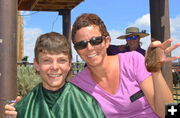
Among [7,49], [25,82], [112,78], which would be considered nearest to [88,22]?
[112,78]

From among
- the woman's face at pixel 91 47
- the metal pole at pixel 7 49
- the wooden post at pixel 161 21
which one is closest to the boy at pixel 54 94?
the woman's face at pixel 91 47

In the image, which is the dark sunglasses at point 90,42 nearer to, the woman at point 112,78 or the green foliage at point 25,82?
the woman at point 112,78

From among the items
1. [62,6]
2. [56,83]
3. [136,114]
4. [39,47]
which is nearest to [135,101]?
[136,114]

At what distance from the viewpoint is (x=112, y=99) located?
2520 mm

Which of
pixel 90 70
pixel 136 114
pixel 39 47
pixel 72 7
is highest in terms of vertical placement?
pixel 72 7

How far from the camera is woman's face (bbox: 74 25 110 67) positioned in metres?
2.48

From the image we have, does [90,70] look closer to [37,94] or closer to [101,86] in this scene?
[101,86]

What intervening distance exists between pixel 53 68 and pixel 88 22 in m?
0.50

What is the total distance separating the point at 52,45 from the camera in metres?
2.34

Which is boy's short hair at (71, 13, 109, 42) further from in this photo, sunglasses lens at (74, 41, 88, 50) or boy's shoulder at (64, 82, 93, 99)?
boy's shoulder at (64, 82, 93, 99)

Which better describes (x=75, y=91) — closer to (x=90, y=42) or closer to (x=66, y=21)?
(x=90, y=42)

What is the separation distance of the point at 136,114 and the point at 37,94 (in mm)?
789

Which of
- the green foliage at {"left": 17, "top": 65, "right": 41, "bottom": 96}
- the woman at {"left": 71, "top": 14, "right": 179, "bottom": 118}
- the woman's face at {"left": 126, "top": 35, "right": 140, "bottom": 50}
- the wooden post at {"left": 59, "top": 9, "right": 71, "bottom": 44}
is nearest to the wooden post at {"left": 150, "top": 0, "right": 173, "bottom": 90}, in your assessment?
the woman's face at {"left": 126, "top": 35, "right": 140, "bottom": 50}

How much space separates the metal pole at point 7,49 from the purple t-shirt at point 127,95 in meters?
1.44
